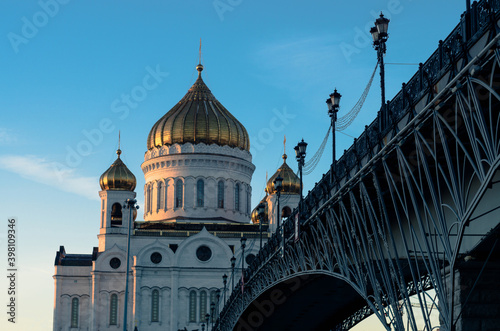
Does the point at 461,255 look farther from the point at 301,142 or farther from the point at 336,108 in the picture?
the point at 301,142

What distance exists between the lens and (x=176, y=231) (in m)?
75.8

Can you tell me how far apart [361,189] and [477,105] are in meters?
8.06

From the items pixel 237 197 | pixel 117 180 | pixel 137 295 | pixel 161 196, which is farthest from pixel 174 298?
pixel 237 197

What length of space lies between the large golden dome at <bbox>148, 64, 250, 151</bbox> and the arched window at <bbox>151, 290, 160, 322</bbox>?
14825 millimetres

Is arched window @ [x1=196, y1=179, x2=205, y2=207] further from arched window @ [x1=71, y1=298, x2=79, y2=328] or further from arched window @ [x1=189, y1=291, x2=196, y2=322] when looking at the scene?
arched window @ [x1=71, y1=298, x2=79, y2=328]

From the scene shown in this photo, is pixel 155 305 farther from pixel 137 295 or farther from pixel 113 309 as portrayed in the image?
pixel 113 309

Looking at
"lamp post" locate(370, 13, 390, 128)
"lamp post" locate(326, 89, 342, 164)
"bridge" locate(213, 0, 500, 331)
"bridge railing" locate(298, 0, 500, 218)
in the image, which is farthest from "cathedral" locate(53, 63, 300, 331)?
"lamp post" locate(370, 13, 390, 128)

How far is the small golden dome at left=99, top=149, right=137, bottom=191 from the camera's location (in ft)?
252

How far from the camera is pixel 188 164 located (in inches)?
3115

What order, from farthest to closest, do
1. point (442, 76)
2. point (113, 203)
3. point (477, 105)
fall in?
point (113, 203) → point (442, 76) → point (477, 105)

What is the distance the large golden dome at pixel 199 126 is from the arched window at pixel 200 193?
12.7ft

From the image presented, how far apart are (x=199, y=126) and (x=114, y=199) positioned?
10322 mm

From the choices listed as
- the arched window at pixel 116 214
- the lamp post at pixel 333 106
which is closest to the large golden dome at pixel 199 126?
the arched window at pixel 116 214

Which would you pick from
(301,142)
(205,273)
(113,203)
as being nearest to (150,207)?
(113,203)
